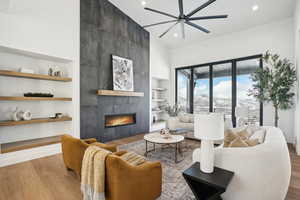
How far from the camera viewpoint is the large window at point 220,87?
511 cm

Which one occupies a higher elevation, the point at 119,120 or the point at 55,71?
the point at 55,71

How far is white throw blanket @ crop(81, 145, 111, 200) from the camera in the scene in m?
1.55

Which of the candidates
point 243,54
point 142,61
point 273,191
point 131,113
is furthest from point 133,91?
point 273,191

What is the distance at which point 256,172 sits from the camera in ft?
4.81

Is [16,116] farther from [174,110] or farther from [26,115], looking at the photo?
[174,110]

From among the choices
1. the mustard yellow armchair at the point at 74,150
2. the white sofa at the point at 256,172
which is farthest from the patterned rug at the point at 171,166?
the mustard yellow armchair at the point at 74,150

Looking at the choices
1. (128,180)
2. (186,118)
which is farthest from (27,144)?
(186,118)

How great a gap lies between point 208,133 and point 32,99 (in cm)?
370

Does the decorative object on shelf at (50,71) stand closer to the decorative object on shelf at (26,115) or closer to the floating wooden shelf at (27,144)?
the decorative object on shelf at (26,115)

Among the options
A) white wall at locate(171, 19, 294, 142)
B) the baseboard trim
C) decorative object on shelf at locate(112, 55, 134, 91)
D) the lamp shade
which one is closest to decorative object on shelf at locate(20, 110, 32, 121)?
the baseboard trim

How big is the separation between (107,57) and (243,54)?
4708 mm

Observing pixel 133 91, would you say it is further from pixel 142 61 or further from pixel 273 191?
pixel 273 191

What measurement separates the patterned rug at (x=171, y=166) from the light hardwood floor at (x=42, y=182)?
4.19ft

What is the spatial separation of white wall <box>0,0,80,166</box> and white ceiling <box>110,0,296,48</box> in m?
1.69
